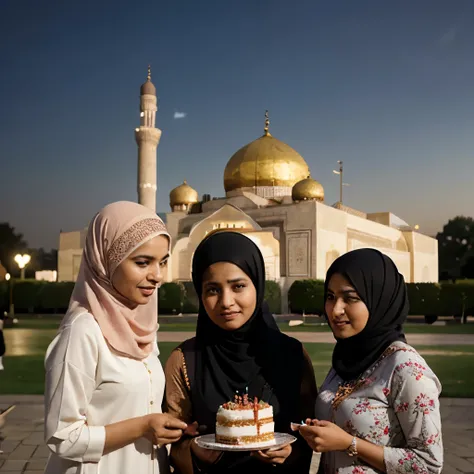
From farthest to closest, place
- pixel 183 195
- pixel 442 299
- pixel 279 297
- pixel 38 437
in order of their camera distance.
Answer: pixel 183 195 < pixel 279 297 < pixel 442 299 < pixel 38 437

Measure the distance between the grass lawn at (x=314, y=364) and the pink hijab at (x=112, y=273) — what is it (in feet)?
18.1

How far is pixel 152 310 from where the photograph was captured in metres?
2.14

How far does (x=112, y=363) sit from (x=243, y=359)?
1.56ft

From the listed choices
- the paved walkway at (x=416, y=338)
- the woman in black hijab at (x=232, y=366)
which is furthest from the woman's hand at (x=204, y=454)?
the paved walkway at (x=416, y=338)

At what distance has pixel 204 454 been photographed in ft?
6.85

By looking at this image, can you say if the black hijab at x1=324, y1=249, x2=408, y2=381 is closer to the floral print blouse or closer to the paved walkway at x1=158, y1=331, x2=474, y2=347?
the floral print blouse

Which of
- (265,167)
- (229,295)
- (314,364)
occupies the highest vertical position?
(265,167)

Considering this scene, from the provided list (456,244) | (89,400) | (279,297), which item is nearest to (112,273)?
(89,400)

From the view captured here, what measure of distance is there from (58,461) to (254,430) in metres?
0.65

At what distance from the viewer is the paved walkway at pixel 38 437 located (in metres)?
4.21

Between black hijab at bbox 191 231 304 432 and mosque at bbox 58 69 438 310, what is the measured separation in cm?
2143

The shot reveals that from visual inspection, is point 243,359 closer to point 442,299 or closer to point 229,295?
point 229,295

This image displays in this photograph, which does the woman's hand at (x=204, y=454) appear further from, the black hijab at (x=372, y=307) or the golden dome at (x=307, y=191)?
the golden dome at (x=307, y=191)

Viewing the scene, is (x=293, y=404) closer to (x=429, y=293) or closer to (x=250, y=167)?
(x=429, y=293)
